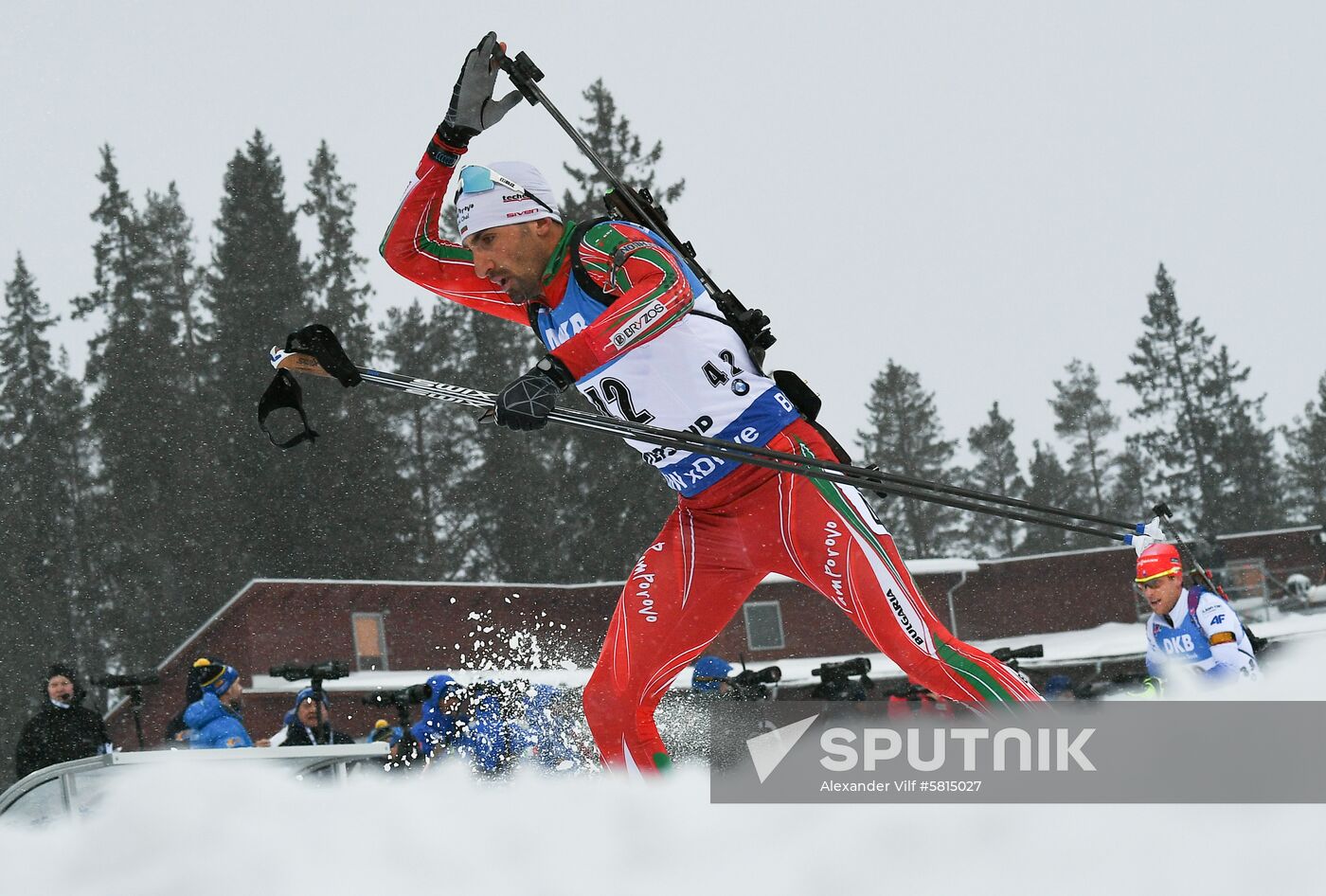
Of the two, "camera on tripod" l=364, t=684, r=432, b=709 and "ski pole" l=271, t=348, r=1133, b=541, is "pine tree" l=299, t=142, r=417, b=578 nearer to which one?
"camera on tripod" l=364, t=684, r=432, b=709

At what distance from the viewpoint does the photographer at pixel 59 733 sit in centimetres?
700

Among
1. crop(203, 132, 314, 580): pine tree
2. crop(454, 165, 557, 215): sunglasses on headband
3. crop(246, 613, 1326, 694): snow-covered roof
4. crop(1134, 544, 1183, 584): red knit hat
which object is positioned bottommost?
crop(246, 613, 1326, 694): snow-covered roof

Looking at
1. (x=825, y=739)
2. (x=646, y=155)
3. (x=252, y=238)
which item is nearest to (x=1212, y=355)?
(x=646, y=155)

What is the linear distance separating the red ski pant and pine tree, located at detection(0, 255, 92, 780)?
24800 mm

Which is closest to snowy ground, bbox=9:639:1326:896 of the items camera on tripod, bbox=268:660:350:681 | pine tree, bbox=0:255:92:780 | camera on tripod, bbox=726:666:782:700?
camera on tripod, bbox=726:666:782:700

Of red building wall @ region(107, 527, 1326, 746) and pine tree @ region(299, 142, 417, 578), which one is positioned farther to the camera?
pine tree @ region(299, 142, 417, 578)

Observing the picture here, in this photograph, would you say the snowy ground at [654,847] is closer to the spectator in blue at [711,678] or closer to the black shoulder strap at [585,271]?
the black shoulder strap at [585,271]

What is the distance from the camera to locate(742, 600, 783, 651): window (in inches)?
891

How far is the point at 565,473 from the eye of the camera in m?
31.9

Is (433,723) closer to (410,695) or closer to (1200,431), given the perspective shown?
(410,695)

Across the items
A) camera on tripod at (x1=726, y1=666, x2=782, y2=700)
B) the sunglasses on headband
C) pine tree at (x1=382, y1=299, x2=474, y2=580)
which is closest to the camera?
the sunglasses on headband

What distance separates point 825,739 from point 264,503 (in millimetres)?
27446

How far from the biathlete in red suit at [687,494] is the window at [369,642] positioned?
46.6ft

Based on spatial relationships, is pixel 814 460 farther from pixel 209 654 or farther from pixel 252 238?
pixel 252 238
